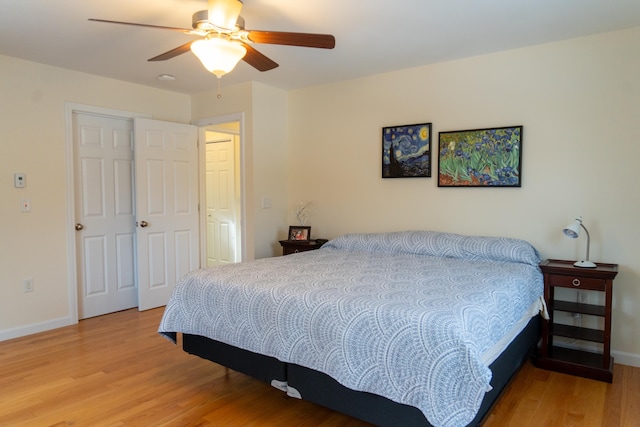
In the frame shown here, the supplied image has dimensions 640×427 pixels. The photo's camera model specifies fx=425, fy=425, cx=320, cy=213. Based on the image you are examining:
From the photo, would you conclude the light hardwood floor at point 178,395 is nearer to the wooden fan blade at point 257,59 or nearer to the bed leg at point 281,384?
the bed leg at point 281,384

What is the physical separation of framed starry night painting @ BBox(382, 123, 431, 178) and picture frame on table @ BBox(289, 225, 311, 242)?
97 cm

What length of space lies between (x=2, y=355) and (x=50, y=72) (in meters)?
2.36

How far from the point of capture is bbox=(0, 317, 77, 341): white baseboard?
3516 millimetres

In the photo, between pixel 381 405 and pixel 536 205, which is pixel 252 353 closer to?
pixel 381 405

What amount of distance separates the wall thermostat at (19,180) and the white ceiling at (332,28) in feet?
3.18

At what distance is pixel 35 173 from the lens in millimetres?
3658

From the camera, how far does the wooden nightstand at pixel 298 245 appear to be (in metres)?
4.12

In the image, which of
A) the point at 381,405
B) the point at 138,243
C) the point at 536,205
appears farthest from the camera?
the point at 138,243

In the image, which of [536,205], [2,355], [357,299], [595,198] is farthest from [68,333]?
[595,198]

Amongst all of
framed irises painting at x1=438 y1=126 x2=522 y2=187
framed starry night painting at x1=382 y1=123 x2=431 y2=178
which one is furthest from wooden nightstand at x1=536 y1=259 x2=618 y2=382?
framed starry night painting at x1=382 y1=123 x2=431 y2=178

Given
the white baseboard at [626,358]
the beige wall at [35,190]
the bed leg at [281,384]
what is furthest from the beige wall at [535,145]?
the beige wall at [35,190]

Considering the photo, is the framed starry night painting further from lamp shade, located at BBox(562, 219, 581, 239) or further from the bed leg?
the bed leg

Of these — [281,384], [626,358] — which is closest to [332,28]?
[281,384]

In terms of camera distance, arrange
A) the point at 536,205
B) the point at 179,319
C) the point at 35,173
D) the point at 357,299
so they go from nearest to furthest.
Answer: the point at 357,299, the point at 179,319, the point at 536,205, the point at 35,173
